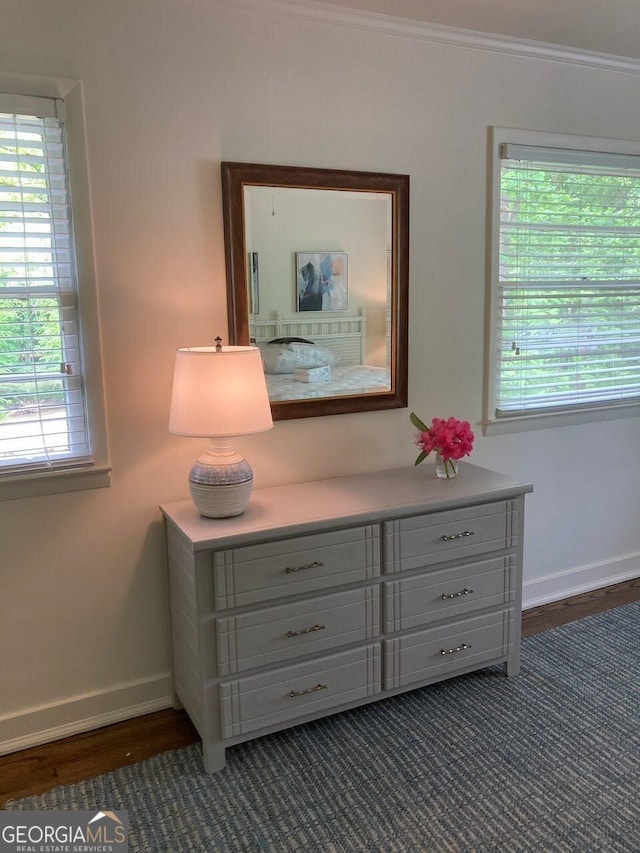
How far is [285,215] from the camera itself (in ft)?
8.17

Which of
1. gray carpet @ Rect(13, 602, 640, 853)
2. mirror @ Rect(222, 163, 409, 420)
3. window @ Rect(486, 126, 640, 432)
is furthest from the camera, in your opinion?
window @ Rect(486, 126, 640, 432)

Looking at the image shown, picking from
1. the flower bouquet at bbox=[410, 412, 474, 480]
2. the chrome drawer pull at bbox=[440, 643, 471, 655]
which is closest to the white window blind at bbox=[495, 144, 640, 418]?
the flower bouquet at bbox=[410, 412, 474, 480]

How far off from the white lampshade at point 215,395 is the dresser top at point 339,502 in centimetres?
30

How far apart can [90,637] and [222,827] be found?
791 mm

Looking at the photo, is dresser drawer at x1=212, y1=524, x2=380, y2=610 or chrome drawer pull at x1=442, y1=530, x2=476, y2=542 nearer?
dresser drawer at x1=212, y1=524, x2=380, y2=610

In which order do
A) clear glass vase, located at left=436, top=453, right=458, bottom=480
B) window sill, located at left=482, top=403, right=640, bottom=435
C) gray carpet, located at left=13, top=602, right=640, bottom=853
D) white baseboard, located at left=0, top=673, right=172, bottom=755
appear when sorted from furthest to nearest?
window sill, located at left=482, top=403, right=640, bottom=435 → clear glass vase, located at left=436, top=453, right=458, bottom=480 → white baseboard, located at left=0, top=673, right=172, bottom=755 → gray carpet, located at left=13, top=602, right=640, bottom=853

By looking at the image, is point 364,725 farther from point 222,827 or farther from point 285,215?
point 285,215

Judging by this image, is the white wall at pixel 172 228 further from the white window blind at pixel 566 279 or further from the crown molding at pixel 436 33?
the white window blind at pixel 566 279

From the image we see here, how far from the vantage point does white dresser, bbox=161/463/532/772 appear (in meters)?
2.17

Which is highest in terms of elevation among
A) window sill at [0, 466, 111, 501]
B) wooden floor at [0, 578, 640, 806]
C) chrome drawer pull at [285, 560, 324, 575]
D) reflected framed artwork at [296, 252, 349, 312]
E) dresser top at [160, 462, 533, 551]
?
reflected framed artwork at [296, 252, 349, 312]

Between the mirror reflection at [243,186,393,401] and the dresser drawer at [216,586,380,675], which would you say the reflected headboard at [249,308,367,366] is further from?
the dresser drawer at [216,586,380,675]

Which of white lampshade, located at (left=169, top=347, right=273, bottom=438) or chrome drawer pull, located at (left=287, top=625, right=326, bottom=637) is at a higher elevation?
white lampshade, located at (left=169, top=347, right=273, bottom=438)

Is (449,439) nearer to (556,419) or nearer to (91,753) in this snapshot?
(556,419)

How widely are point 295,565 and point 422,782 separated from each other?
29.6 inches
